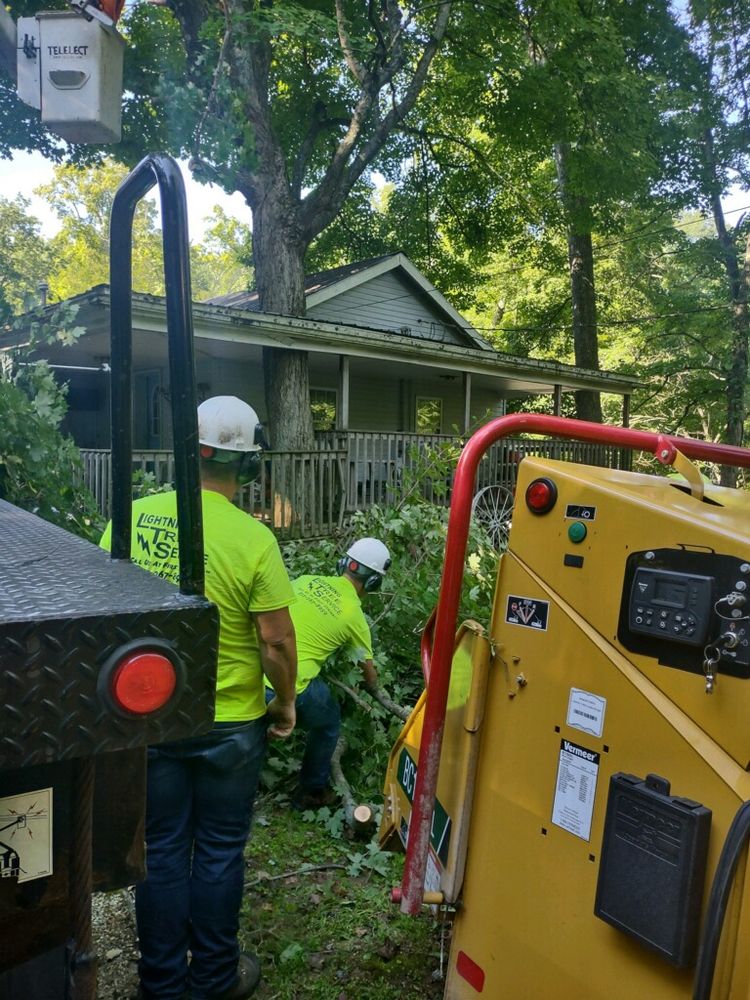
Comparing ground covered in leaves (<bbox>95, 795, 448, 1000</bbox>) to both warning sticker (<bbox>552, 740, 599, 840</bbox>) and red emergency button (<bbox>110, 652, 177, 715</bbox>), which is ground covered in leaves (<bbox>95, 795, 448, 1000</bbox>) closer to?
warning sticker (<bbox>552, 740, 599, 840</bbox>)

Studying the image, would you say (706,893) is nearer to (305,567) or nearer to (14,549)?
(14,549)

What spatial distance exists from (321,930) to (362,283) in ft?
46.7

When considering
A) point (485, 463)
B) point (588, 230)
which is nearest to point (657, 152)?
point (588, 230)

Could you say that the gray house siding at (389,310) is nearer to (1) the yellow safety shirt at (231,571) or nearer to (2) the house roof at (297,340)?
(2) the house roof at (297,340)

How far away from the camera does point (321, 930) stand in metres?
3.11

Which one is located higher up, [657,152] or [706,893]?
[657,152]

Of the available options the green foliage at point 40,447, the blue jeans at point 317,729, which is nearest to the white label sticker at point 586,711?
the blue jeans at point 317,729

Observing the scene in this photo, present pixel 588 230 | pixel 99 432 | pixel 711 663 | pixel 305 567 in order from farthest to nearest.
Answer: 1. pixel 588 230
2. pixel 99 432
3. pixel 305 567
4. pixel 711 663

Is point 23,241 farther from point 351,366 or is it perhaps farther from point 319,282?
point 351,366

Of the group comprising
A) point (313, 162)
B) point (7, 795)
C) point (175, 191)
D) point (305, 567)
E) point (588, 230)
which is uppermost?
point (313, 162)

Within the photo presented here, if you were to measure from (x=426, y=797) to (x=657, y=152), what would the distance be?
2012 cm

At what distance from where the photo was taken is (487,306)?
104 feet

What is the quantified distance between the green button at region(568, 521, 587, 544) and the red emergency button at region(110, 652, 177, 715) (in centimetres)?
116

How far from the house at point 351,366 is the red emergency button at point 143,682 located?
7.32m
